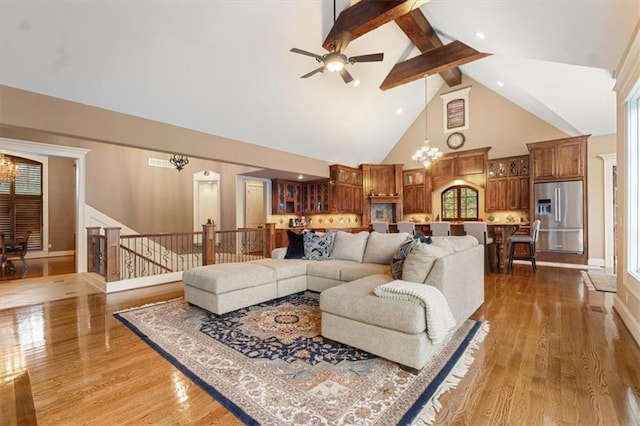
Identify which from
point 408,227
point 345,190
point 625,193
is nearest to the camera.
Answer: point 625,193

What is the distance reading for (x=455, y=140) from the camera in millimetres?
8227

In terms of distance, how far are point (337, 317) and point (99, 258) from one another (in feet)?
16.8

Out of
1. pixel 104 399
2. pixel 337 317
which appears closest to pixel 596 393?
pixel 337 317

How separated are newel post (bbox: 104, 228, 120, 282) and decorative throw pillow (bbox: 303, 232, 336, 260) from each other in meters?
3.13

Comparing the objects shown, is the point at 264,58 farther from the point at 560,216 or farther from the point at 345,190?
the point at 560,216

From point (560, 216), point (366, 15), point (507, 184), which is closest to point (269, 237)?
point (366, 15)

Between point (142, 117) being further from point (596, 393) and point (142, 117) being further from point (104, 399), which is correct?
point (596, 393)

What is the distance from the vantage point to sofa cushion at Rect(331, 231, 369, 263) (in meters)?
4.23

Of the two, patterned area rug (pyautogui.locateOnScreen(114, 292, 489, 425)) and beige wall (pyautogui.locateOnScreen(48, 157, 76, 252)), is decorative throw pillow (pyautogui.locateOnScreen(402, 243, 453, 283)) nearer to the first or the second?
patterned area rug (pyautogui.locateOnScreen(114, 292, 489, 425))

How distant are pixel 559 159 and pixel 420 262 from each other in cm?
621

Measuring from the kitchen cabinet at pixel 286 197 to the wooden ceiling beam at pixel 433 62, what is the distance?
12.1 feet

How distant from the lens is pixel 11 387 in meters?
2.02

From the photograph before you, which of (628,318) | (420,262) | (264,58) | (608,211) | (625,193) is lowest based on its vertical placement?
(628,318)

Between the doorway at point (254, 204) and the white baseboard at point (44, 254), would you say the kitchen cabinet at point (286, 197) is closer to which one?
the doorway at point (254, 204)
